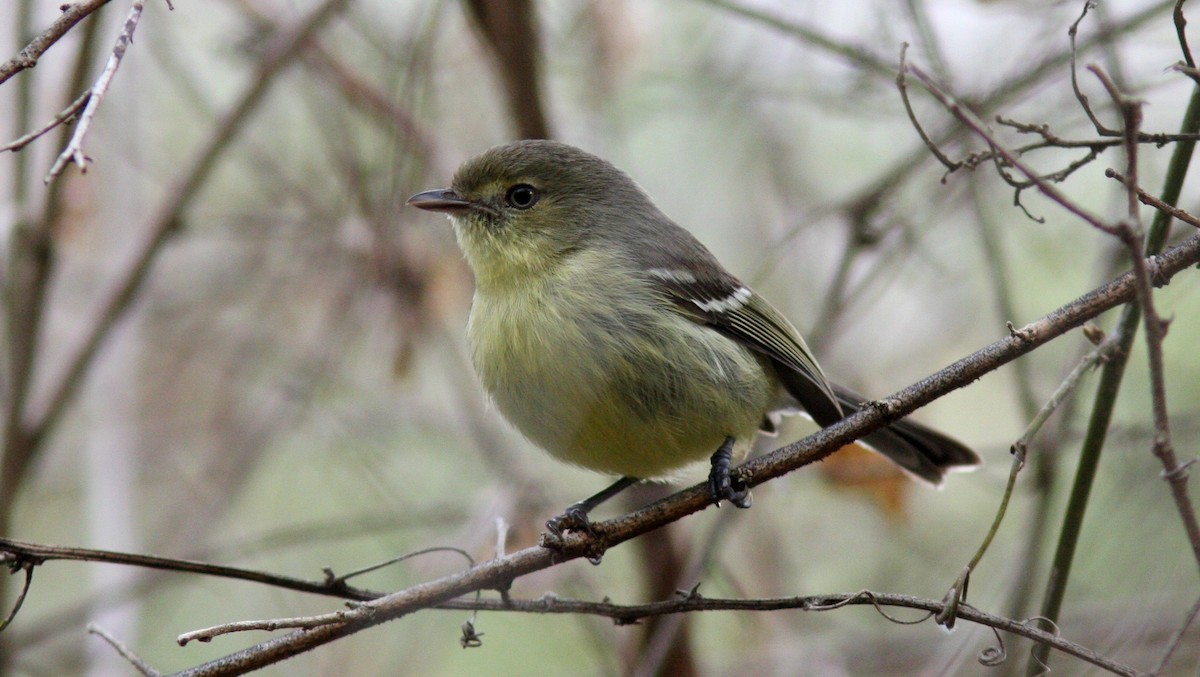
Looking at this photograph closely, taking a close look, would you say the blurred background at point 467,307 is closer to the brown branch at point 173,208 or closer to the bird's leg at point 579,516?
the brown branch at point 173,208

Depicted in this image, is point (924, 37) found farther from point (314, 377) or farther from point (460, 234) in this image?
→ point (314, 377)

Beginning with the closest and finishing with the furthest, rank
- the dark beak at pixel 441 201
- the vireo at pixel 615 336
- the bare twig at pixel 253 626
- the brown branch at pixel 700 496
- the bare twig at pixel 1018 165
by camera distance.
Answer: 1. the bare twig at pixel 1018 165
2. the bare twig at pixel 253 626
3. the brown branch at pixel 700 496
4. the vireo at pixel 615 336
5. the dark beak at pixel 441 201

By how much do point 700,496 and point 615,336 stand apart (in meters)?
0.68

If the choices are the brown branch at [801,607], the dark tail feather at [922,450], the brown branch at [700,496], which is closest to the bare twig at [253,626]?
the brown branch at [700,496]

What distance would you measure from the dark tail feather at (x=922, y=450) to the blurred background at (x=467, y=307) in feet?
0.91

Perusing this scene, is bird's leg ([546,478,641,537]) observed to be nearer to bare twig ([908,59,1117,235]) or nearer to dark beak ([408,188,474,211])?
dark beak ([408,188,474,211])

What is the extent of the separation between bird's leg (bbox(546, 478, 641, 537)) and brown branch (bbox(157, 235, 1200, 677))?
0.06 meters

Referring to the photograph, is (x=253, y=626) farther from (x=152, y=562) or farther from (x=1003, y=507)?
(x=1003, y=507)

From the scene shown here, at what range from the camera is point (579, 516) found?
2758mm

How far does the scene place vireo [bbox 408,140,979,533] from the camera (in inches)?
114

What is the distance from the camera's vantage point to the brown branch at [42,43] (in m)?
1.49

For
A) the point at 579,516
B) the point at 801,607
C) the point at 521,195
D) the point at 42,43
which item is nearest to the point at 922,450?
the point at 579,516

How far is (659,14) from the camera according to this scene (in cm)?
571

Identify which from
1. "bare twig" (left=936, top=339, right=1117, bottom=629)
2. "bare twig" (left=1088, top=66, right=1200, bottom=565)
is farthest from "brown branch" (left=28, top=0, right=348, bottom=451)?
"bare twig" (left=1088, top=66, right=1200, bottom=565)
